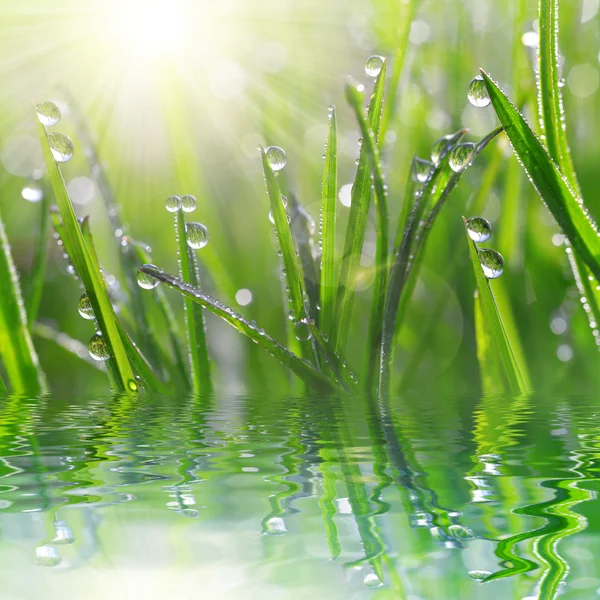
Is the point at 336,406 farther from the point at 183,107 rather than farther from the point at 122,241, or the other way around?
the point at 183,107

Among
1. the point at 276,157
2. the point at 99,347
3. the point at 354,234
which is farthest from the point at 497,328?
the point at 99,347

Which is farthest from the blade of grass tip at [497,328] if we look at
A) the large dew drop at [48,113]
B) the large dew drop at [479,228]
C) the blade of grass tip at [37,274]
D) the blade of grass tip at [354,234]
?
the blade of grass tip at [37,274]

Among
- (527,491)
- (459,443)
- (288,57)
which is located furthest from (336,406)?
(288,57)

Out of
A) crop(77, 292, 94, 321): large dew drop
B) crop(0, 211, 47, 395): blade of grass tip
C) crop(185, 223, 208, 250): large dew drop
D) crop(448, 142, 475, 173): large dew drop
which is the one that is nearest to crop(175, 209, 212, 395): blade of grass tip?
crop(185, 223, 208, 250): large dew drop

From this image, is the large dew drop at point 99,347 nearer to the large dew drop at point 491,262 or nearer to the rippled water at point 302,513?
the rippled water at point 302,513

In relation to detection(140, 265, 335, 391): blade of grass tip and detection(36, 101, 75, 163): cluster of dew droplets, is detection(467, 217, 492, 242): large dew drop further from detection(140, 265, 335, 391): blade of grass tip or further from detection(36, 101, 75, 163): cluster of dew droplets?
detection(36, 101, 75, 163): cluster of dew droplets

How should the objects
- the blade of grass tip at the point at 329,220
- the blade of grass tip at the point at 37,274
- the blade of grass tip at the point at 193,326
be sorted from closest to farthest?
the blade of grass tip at the point at 329,220 < the blade of grass tip at the point at 193,326 < the blade of grass tip at the point at 37,274

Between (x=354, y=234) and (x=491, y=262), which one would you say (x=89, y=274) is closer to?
(x=354, y=234)
